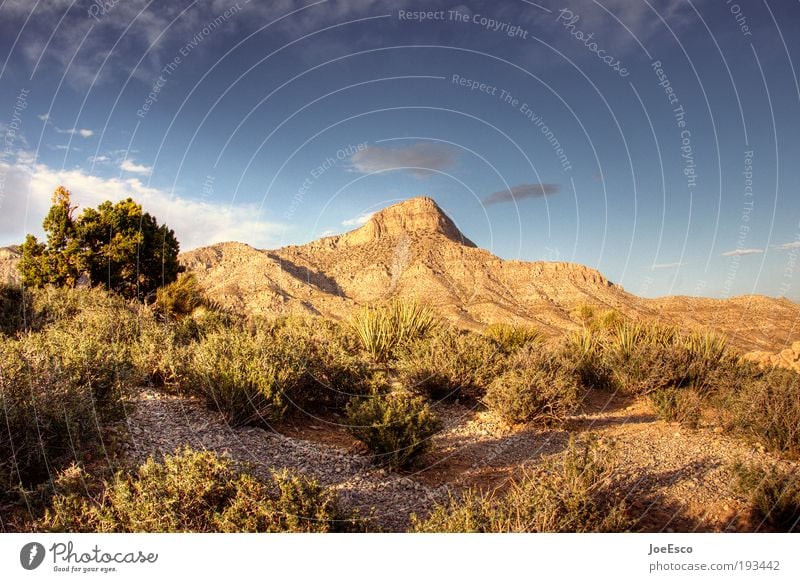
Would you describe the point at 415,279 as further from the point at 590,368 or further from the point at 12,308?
the point at 12,308

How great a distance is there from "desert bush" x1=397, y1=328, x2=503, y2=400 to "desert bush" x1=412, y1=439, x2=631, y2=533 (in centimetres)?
383

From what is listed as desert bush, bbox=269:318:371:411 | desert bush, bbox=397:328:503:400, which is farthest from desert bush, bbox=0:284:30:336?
desert bush, bbox=397:328:503:400

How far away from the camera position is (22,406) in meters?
4.01

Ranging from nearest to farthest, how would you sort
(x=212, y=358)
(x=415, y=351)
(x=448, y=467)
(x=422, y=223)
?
(x=448, y=467), (x=212, y=358), (x=415, y=351), (x=422, y=223)

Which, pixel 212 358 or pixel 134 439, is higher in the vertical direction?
pixel 212 358

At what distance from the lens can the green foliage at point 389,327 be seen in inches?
392

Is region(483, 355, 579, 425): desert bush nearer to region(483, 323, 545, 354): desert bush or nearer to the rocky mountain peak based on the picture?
region(483, 323, 545, 354): desert bush

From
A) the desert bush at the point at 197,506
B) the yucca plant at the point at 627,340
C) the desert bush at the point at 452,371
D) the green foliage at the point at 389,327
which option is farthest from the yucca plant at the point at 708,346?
the desert bush at the point at 197,506

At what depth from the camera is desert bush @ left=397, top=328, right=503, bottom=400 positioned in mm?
7598

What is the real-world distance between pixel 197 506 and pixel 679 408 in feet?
20.9

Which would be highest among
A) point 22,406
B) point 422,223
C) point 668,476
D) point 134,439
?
point 422,223
